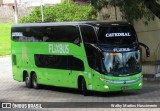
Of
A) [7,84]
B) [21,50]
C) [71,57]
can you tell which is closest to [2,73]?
[7,84]

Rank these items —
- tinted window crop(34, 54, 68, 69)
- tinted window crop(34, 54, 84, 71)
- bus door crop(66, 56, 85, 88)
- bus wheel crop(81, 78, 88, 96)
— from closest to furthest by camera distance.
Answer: bus wheel crop(81, 78, 88, 96) → bus door crop(66, 56, 85, 88) → tinted window crop(34, 54, 84, 71) → tinted window crop(34, 54, 68, 69)

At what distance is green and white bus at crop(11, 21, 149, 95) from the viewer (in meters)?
20.7

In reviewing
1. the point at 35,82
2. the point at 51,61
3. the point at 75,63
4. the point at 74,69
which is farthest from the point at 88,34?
the point at 35,82

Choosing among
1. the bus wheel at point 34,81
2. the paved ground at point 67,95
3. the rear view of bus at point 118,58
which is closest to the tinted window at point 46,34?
the rear view of bus at point 118,58

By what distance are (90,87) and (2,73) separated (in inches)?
659

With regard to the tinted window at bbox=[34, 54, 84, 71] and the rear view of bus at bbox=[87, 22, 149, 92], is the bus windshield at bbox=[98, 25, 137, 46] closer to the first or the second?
the rear view of bus at bbox=[87, 22, 149, 92]

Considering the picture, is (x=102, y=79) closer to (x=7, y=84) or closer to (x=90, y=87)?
(x=90, y=87)

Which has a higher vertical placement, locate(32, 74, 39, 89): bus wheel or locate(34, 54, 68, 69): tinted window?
locate(34, 54, 68, 69): tinted window

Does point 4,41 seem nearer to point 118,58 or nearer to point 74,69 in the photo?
point 74,69

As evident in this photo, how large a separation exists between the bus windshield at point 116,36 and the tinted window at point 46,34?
125 centimetres

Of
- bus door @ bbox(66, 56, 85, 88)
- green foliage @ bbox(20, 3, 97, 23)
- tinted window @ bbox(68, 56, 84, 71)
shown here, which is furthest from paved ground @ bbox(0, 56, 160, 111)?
green foliage @ bbox(20, 3, 97, 23)

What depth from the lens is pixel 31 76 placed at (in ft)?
84.1

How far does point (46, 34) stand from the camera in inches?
942

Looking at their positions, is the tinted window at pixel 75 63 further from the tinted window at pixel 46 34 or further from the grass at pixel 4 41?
the grass at pixel 4 41
